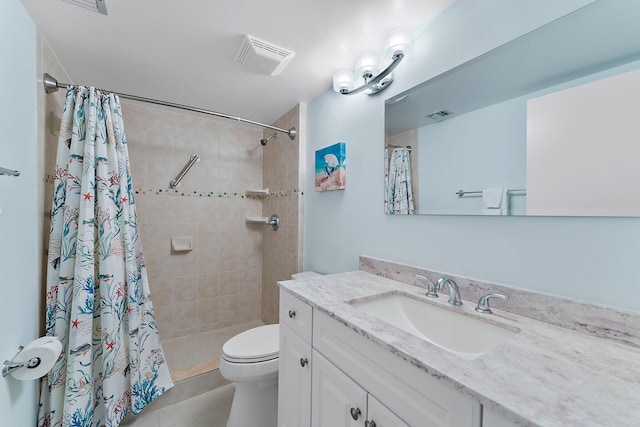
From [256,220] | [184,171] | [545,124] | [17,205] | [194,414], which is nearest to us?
[545,124]

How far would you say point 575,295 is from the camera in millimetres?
733

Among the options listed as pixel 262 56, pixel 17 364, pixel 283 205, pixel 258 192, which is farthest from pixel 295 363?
pixel 258 192

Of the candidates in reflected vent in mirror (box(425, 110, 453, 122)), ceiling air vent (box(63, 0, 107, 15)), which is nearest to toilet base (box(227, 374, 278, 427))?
reflected vent in mirror (box(425, 110, 453, 122))

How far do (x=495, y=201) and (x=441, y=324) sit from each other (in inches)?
20.0

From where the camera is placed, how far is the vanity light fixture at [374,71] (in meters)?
1.14

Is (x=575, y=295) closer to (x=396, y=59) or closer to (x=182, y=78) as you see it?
(x=396, y=59)

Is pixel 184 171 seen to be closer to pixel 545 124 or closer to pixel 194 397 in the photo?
pixel 194 397

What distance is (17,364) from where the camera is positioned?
840 millimetres

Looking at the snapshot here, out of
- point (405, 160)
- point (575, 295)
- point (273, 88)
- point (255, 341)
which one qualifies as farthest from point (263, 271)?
point (575, 295)

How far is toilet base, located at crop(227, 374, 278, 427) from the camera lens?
1371 millimetres

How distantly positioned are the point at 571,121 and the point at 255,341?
179 cm

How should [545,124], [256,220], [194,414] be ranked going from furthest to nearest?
1. [256,220]
2. [194,414]
3. [545,124]

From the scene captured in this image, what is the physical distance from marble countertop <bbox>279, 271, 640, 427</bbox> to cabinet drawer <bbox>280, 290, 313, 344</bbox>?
0.23 m

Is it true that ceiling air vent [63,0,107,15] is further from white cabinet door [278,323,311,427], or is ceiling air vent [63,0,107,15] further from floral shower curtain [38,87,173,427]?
white cabinet door [278,323,311,427]
